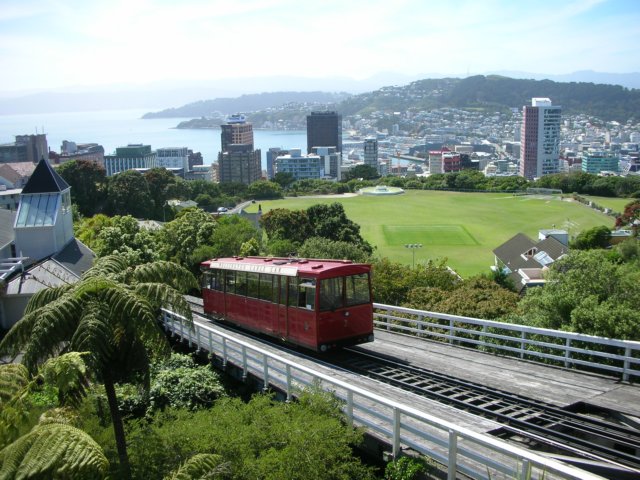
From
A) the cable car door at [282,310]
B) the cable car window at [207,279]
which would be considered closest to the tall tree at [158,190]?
the cable car window at [207,279]

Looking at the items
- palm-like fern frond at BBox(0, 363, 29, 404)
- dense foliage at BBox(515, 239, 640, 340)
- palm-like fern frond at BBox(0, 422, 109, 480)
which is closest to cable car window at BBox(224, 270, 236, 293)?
dense foliage at BBox(515, 239, 640, 340)

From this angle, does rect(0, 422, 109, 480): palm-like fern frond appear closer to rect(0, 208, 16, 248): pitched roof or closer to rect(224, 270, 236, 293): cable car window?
rect(224, 270, 236, 293): cable car window

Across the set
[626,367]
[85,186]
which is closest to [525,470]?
[626,367]

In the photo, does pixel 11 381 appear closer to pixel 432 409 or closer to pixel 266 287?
pixel 432 409

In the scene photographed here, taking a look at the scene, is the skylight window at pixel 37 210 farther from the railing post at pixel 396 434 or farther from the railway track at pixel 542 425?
the railing post at pixel 396 434

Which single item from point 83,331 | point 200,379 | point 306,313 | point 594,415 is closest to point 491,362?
point 594,415

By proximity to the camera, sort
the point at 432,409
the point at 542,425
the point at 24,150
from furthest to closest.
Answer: the point at 24,150, the point at 432,409, the point at 542,425

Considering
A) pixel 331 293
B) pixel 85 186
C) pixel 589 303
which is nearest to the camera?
pixel 589 303
